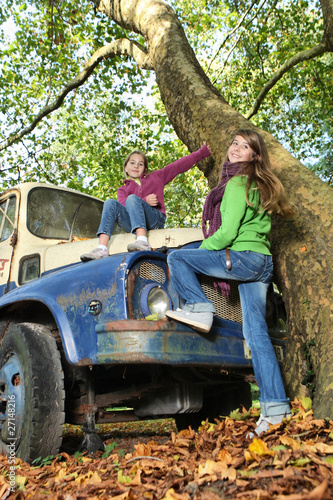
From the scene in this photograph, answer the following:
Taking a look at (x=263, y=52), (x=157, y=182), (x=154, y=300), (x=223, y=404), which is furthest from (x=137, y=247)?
(x=263, y=52)

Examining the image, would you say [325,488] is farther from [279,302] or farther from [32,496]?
[279,302]

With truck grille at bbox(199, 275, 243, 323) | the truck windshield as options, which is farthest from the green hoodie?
the truck windshield

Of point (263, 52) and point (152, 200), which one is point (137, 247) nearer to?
point (152, 200)

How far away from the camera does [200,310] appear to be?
265 cm

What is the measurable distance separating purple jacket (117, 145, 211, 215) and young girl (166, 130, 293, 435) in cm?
115

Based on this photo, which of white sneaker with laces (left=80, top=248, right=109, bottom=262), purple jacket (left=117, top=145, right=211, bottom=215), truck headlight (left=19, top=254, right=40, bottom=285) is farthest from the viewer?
purple jacket (left=117, top=145, right=211, bottom=215)

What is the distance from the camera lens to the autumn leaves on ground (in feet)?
5.57

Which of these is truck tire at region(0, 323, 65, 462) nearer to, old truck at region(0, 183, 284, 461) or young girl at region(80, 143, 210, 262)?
old truck at region(0, 183, 284, 461)

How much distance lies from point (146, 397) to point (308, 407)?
3.59ft

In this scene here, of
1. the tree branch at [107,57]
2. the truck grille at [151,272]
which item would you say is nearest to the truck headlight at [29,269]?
the truck grille at [151,272]

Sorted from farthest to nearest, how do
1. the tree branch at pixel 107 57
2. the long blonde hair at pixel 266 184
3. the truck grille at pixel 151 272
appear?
the tree branch at pixel 107 57
the long blonde hair at pixel 266 184
the truck grille at pixel 151 272

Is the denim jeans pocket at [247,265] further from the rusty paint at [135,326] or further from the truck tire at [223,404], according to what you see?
the truck tire at [223,404]

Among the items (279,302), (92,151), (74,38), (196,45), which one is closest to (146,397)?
(279,302)

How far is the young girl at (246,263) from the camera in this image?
2.62 meters
